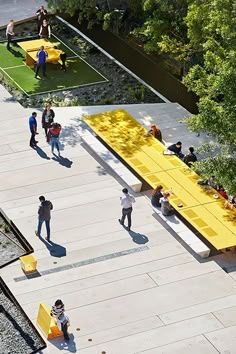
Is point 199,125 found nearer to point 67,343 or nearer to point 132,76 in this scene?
point 67,343

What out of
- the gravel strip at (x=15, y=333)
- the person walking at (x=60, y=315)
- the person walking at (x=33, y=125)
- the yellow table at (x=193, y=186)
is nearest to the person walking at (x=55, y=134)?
the person walking at (x=33, y=125)

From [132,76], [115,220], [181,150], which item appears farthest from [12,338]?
[132,76]

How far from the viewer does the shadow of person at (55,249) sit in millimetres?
26609

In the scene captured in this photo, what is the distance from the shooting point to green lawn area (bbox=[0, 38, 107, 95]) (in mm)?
37938

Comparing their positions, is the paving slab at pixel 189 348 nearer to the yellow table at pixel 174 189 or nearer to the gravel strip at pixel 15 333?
the gravel strip at pixel 15 333

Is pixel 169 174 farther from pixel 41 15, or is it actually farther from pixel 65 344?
pixel 41 15

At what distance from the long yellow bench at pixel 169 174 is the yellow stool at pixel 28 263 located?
5001 millimetres

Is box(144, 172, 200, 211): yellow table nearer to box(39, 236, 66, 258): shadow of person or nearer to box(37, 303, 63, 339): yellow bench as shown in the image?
box(39, 236, 66, 258): shadow of person

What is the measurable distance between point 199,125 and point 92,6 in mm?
15454

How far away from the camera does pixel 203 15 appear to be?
105 ft

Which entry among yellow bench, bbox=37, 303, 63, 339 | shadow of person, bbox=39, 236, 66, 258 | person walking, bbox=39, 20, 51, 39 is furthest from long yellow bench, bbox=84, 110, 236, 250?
person walking, bbox=39, 20, 51, 39

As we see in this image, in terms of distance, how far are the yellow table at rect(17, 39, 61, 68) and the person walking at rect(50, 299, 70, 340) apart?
18210 millimetres

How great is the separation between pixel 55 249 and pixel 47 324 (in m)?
4.07

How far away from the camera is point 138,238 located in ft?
90.3
